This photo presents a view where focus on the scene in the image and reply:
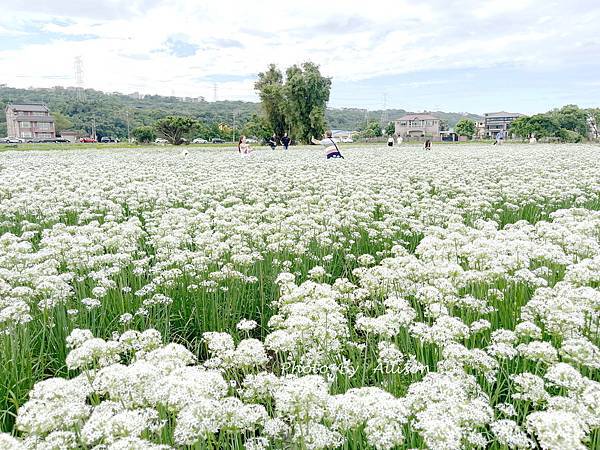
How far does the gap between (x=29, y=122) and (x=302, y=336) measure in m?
168

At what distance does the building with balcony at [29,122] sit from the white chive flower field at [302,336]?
15700 centimetres

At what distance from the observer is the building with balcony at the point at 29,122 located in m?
148

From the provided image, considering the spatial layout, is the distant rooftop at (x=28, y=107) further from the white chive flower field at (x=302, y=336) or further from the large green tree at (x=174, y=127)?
the white chive flower field at (x=302, y=336)

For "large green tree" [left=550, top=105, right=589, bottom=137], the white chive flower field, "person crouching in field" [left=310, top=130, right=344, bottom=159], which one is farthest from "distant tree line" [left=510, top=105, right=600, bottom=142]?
the white chive flower field

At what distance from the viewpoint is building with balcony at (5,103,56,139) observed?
147500 mm

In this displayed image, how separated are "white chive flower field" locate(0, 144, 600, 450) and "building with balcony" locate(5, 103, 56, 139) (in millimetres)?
157002

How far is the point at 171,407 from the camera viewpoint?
10.4 ft

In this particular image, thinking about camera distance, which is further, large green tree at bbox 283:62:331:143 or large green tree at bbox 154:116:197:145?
large green tree at bbox 154:116:197:145

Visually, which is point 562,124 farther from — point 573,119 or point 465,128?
point 465,128

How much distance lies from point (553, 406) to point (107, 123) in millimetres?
162270

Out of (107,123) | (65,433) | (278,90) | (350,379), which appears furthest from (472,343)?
(107,123)

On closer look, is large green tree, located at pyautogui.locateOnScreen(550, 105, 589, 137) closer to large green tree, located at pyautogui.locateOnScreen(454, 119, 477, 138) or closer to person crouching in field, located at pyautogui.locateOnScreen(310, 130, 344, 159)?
large green tree, located at pyautogui.locateOnScreen(454, 119, 477, 138)

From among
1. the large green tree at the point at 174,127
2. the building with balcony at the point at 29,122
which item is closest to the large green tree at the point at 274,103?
the large green tree at the point at 174,127

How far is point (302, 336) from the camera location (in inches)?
178
